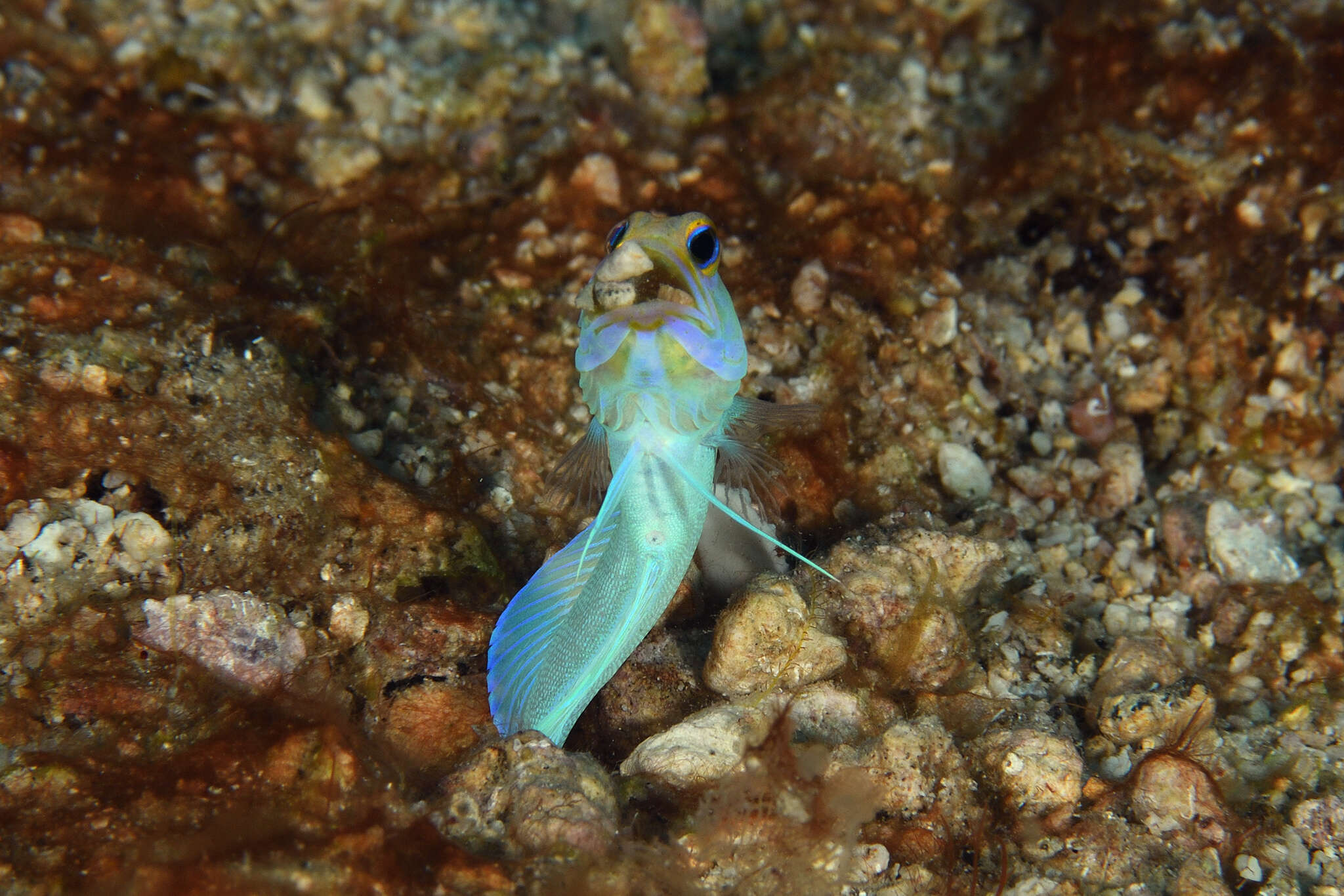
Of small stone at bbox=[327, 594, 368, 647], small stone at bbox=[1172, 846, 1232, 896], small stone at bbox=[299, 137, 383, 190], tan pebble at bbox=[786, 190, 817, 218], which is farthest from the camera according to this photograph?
small stone at bbox=[299, 137, 383, 190]

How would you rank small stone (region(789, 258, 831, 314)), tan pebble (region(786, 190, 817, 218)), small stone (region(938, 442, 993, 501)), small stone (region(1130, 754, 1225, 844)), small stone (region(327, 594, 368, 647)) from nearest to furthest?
small stone (region(1130, 754, 1225, 844)) → small stone (region(327, 594, 368, 647)) → small stone (region(938, 442, 993, 501)) → small stone (region(789, 258, 831, 314)) → tan pebble (region(786, 190, 817, 218))

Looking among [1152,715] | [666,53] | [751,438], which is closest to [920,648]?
[1152,715]

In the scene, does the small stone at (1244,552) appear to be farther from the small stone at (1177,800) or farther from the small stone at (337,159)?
the small stone at (337,159)

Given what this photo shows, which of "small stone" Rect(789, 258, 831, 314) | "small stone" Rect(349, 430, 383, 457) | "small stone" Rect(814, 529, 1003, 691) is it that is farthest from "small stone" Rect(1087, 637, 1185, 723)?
"small stone" Rect(349, 430, 383, 457)

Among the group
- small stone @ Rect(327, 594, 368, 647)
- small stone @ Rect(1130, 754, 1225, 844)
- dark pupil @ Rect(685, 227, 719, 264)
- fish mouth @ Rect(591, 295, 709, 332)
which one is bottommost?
small stone @ Rect(1130, 754, 1225, 844)

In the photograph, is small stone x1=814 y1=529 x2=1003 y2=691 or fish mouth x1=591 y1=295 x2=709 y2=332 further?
small stone x1=814 y1=529 x2=1003 y2=691

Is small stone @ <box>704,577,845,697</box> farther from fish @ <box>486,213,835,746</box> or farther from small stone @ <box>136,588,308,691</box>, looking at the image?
small stone @ <box>136,588,308,691</box>

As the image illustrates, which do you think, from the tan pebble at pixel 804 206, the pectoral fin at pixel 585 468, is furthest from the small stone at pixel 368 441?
the tan pebble at pixel 804 206
